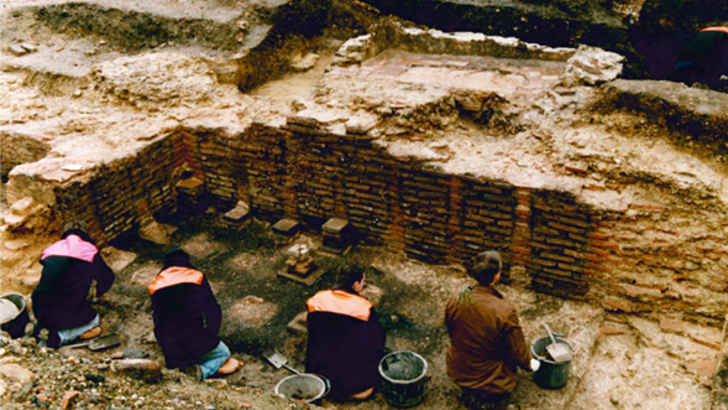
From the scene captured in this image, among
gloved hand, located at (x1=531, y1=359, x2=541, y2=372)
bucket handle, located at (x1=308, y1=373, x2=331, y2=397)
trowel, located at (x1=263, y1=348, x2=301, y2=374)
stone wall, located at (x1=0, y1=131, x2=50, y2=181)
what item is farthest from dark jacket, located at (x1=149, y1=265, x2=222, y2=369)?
stone wall, located at (x1=0, y1=131, x2=50, y2=181)

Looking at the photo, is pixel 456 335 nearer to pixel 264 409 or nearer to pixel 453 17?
pixel 264 409

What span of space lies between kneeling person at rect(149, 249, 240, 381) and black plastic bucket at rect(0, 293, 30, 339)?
4.23 ft

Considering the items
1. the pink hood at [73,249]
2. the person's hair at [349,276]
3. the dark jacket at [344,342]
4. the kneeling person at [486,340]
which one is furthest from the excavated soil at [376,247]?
the person's hair at [349,276]

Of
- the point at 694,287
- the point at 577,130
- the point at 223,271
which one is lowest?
the point at 223,271

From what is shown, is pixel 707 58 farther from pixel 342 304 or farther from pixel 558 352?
pixel 342 304

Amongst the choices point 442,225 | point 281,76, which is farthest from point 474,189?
point 281,76

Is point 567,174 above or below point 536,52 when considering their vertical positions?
below

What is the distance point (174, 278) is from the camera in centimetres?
447

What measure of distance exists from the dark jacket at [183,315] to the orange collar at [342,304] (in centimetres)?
94

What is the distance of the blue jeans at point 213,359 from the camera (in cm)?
470

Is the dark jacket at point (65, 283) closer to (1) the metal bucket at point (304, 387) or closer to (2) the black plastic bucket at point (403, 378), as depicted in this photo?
(1) the metal bucket at point (304, 387)

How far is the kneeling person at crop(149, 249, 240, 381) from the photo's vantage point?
4465mm

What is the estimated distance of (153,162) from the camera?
678 cm

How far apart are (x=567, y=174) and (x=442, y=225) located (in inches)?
51.5
